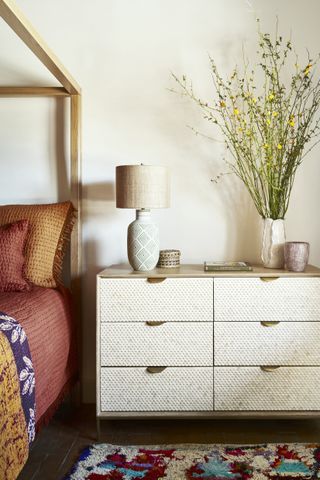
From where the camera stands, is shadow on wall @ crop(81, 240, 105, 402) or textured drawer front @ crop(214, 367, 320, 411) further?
shadow on wall @ crop(81, 240, 105, 402)

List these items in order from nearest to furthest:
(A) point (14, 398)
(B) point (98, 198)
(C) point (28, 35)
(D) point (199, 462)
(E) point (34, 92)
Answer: (A) point (14, 398)
(C) point (28, 35)
(D) point (199, 462)
(E) point (34, 92)
(B) point (98, 198)

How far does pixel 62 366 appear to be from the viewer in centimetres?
220

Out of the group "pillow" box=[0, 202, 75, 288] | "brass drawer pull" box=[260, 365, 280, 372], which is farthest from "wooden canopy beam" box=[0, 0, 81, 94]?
"brass drawer pull" box=[260, 365, 280, 372]

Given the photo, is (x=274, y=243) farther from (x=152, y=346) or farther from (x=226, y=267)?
(x=152, y=346)

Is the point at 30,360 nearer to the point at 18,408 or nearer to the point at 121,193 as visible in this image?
the point at 18,408

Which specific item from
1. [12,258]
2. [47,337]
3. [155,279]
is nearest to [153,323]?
[155,279]

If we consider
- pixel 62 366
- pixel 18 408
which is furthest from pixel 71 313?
pixel 18 408

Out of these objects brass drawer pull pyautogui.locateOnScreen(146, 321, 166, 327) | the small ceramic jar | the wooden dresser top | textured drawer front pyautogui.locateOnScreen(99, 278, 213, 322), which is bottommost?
brass drawer pull pyautogui.locateOnScreen(146, 321, 166, 327)

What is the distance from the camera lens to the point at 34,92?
8.44 feet

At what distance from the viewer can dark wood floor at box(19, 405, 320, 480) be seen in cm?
209

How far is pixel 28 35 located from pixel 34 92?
927 millimetres

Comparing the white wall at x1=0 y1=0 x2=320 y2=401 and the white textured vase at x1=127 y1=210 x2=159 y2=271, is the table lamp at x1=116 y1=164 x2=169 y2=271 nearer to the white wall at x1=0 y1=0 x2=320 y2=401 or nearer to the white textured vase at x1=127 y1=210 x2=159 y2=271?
the white textured vase at x1=127 y1=210 x2=159 y2=271

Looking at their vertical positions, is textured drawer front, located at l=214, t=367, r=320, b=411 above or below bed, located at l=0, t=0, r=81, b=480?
below

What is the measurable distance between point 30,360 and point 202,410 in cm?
91
